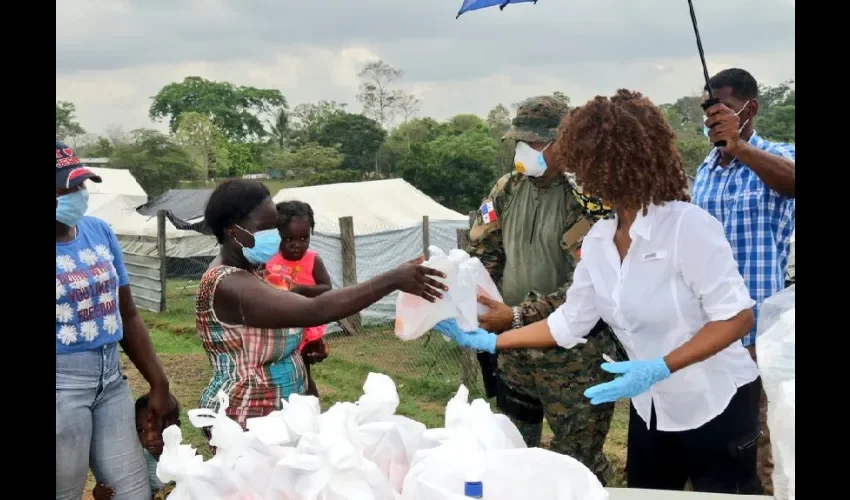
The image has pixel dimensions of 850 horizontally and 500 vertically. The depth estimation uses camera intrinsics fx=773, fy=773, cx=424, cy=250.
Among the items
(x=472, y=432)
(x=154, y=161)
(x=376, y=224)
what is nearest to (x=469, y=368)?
(x=472, y=432)

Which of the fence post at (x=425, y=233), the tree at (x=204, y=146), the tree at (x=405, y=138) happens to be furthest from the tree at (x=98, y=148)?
the fence post at (x=425, y=233)

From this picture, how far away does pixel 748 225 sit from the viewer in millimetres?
2926

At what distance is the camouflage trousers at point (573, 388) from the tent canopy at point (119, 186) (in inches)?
757

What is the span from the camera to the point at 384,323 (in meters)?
10.6

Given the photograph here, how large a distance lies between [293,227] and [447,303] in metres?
1.89

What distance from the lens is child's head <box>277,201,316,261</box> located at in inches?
168

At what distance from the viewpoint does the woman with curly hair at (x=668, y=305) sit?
2146 mm

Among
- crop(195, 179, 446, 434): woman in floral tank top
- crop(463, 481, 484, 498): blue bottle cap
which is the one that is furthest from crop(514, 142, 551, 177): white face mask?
crop(463, 481, 484, 498): blue bottle cap
